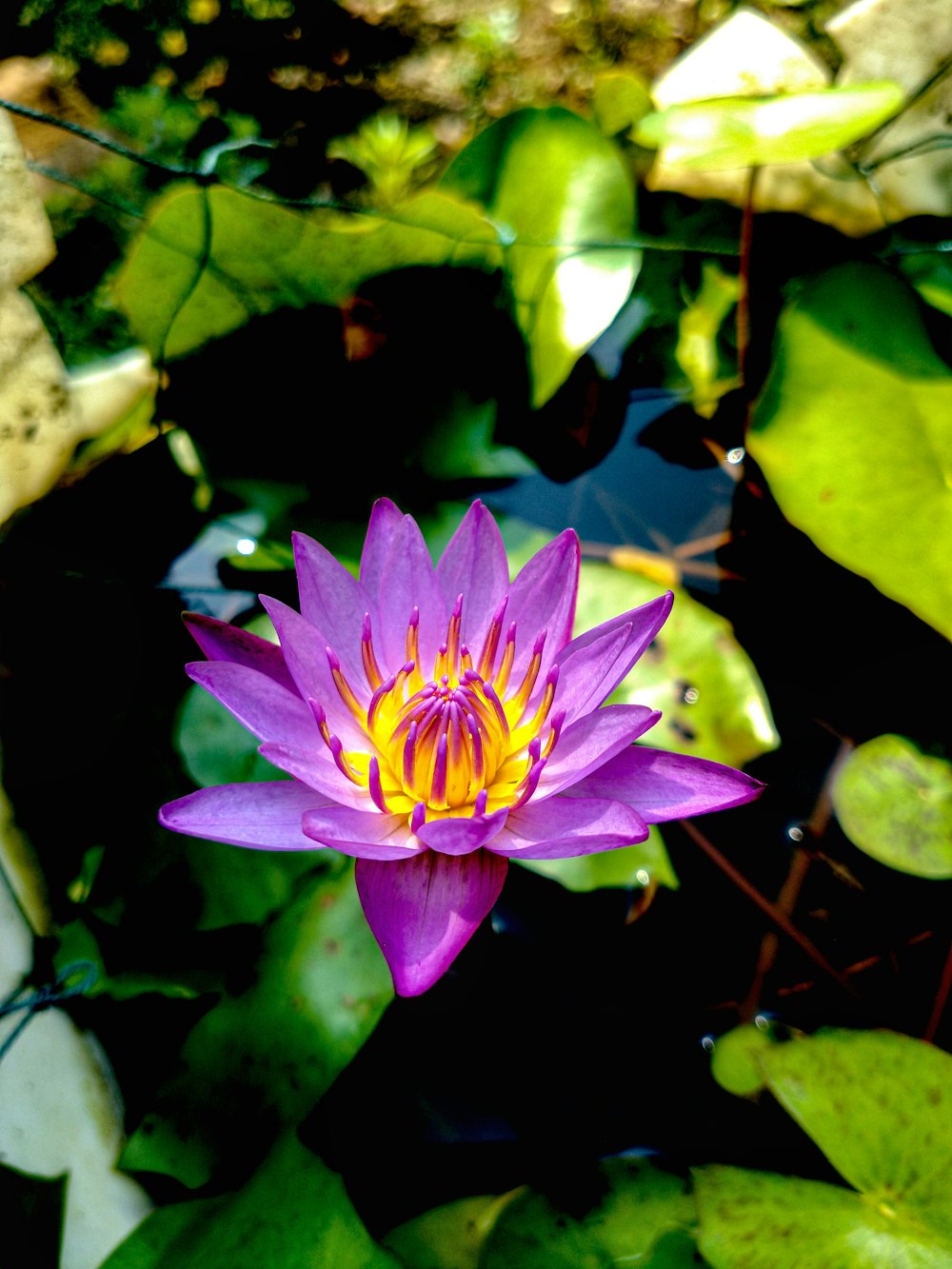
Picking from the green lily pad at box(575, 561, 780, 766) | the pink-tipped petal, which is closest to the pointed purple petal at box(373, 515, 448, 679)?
the pink-tipped petal

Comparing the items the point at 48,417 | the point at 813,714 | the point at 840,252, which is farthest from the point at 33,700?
the point at 840,252

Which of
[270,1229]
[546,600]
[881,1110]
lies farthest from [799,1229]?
[546,600]

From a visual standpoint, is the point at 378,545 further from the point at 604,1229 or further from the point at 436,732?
the point at 604,1229

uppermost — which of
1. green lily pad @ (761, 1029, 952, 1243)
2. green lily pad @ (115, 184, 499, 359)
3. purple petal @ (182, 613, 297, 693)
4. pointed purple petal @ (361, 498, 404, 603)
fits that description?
green lily pad @ (115, 184, 499, 359)

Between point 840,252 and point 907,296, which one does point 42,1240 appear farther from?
point 840,252

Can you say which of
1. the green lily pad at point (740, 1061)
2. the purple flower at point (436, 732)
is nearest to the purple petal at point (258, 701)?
the purple flower at point (436, 732)

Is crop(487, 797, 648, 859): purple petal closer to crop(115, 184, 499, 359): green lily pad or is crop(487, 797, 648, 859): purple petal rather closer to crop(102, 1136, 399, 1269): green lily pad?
crop(102, 1136, 399, 1269): green lily pad

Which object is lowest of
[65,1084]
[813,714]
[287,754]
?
[65,1084]

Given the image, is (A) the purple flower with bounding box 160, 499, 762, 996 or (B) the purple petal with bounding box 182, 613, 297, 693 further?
(B) the purple petal with bounding box 182, 613, 297, 693
